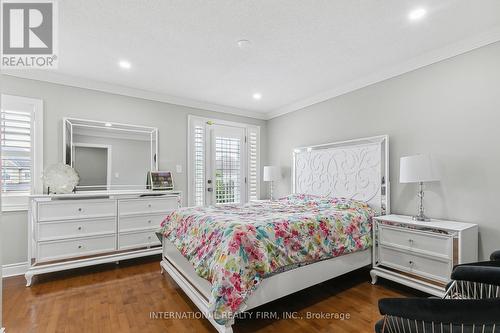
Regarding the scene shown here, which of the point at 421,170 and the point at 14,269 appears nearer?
the point at 421,170

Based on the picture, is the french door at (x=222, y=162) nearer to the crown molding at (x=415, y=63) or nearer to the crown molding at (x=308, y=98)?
the crown molding at (x=308, y=98)

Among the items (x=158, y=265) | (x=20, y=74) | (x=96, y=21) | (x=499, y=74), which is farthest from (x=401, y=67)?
(x=20, y=74)

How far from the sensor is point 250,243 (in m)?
1.89

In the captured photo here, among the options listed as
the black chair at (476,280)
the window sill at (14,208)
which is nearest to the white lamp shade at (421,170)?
the black chair at (476,280)

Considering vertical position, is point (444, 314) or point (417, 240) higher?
point (444, 314)

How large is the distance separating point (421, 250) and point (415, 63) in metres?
2.08

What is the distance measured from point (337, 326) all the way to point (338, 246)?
735mm

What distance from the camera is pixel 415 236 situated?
242cm

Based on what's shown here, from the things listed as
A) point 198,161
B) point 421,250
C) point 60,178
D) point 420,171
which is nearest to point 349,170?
point 420,171

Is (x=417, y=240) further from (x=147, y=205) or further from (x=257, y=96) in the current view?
(x=147, y=205)

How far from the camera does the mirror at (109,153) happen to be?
3.41m

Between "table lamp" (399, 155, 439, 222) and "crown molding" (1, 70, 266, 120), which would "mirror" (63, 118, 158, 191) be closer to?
"crown molding" (1, 70, 266, 120)

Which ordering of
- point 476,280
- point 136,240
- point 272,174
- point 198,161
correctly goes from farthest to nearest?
1. point 272,174
2. point 198,161
3. point 136,240
4. point 476,280

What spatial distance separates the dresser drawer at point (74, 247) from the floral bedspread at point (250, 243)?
809 millimetres
